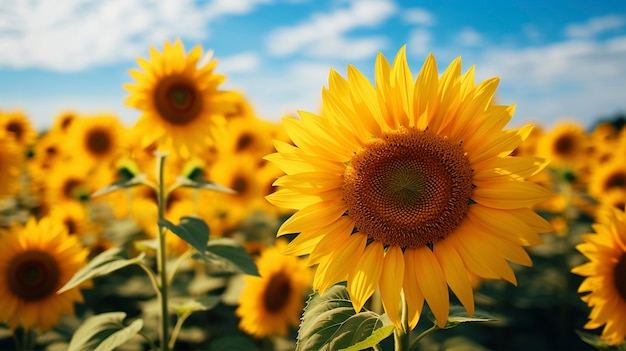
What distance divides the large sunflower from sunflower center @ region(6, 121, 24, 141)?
843 centimetres

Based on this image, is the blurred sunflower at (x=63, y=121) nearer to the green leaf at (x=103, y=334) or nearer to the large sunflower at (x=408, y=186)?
the green leaf at (x=103, y=334)

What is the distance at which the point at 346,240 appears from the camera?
193 centimetres

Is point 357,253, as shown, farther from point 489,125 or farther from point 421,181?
point 489,125

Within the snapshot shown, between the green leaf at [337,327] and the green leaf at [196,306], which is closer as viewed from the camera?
the green leaf at [337,327]

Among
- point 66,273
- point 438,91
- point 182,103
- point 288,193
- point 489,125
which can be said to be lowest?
point 66,273

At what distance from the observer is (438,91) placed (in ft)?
→ 5.99

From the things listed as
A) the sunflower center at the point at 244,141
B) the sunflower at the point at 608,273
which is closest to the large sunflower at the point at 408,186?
the sunflower at the point at 608,273

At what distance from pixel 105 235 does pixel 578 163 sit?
7523 mm

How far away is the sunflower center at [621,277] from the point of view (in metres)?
2.65

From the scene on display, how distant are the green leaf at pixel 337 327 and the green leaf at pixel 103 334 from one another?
1.21 m

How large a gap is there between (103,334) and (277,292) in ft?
6.67

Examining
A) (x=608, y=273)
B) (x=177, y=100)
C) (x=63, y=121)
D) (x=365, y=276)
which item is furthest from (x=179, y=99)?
(x=63, y=121)

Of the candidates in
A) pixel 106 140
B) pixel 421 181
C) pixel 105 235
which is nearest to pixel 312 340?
pixel 421 181

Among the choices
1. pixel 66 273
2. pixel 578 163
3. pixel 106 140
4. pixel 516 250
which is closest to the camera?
pixel 516 250
